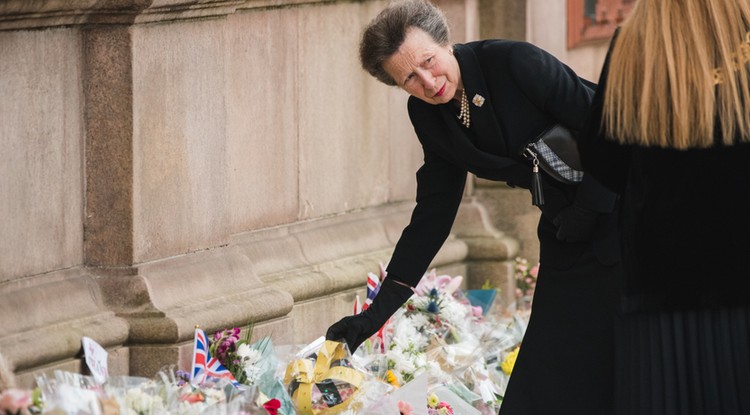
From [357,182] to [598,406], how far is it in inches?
111

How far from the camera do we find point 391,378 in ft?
19.4

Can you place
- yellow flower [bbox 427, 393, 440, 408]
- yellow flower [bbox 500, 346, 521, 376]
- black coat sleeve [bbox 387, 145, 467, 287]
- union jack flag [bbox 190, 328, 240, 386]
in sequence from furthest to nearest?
yellow flower [bbox 500, 346, 521, 376] < yellow flower [bbox 427, 393, 440, 408] < union jack flag [bbox 190, 328, 240, 386] < black coat sleeve [bbox 387, 145, 467, 287]

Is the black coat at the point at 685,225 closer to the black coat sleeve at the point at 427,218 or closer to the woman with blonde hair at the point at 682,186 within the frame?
the woman with blonde hair at the point at 682,186

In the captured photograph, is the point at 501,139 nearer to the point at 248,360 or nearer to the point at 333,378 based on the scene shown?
the point at 333,378

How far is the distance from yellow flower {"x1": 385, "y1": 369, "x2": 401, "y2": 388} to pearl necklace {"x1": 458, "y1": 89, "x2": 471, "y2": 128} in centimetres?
139

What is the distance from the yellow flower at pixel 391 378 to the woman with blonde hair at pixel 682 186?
191 cm

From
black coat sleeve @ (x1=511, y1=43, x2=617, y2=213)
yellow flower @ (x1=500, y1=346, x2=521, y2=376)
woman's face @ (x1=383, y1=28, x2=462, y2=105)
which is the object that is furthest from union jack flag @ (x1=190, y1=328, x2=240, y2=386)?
yellow flower @ (x1=500, y1=346, x2=521, y2=376)

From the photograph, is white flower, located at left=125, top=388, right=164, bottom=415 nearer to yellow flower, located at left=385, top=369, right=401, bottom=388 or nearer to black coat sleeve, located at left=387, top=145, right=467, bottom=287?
black coat sleeve, located at left=387, top=145, right=467, bottom=287

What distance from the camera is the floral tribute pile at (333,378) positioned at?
469cm

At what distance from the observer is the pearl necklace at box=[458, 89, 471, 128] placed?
481 centimetres

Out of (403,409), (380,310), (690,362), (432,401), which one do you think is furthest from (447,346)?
(690,362)

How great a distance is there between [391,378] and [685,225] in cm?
221

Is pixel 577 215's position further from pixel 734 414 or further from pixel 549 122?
pixel 734 414

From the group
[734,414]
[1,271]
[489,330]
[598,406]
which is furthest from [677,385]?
[489,330]
